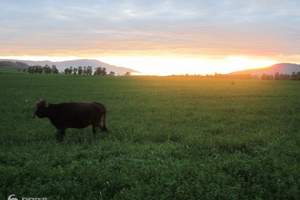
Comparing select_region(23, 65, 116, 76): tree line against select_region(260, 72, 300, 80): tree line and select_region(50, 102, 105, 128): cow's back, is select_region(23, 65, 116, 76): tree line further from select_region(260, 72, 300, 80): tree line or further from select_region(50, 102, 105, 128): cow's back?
select_region(50, 102, 105, 128): cow's back

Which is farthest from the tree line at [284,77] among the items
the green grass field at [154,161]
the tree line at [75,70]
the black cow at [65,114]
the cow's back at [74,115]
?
the black cow at [65,114]

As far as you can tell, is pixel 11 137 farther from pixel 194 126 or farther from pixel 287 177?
pixel 287 177

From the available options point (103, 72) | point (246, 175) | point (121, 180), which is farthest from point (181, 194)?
point (103, 72)

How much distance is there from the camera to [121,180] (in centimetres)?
983

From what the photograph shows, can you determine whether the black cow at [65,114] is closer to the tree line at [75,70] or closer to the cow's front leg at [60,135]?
the cow's front leg at [60,135]

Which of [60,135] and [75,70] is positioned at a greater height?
[75,70]

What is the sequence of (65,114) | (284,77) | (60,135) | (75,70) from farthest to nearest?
(75,70) → (284,77) → (65,114) → (60,135)

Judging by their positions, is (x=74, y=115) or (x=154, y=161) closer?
(x=154, y=161)

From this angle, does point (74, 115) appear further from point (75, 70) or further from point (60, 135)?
point (75, 70)

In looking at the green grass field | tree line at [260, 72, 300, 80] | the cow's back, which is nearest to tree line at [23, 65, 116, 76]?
tree line at [260, 72, 300, 80]

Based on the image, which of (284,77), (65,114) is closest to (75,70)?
(284,77)

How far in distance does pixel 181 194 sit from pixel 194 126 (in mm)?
9564

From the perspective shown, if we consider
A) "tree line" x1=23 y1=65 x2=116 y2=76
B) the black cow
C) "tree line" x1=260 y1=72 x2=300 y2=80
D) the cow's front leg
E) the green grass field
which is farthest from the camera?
"tree line" x1=23 y1=65 x2=116 y2=76

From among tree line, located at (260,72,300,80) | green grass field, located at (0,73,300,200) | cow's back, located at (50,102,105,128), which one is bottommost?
green grass field, located at (0,73,300,200)
